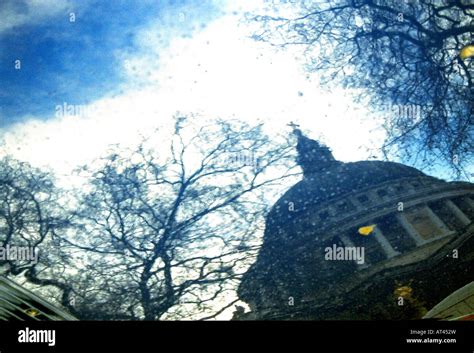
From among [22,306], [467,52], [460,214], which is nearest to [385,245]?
[460,214]

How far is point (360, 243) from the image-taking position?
7.41 meters

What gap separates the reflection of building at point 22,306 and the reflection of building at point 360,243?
3201 millimetres

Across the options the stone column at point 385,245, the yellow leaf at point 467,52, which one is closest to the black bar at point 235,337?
the stone column at point 385,245

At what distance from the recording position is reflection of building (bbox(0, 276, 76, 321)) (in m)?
4.47

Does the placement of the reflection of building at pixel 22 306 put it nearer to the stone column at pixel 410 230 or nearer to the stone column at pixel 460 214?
the stone column at pixel 410 230

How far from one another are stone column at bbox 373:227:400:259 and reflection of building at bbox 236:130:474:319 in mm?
21

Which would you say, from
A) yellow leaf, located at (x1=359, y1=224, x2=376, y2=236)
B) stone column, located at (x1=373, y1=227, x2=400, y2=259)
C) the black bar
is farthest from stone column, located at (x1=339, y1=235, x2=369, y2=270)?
the black bar

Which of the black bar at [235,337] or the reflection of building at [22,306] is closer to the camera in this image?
the black bar at [235,337]

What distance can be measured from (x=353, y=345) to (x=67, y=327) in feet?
12.6

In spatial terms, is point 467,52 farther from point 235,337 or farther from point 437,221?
point 235,337

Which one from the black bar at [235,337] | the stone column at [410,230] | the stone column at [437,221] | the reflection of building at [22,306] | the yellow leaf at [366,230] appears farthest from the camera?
the yellow leaf at [366,230]

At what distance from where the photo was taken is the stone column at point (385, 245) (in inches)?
260

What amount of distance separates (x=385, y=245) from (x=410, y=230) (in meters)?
1.36

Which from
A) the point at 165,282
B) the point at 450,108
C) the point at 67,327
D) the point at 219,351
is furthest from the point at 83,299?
the point at 450,108
